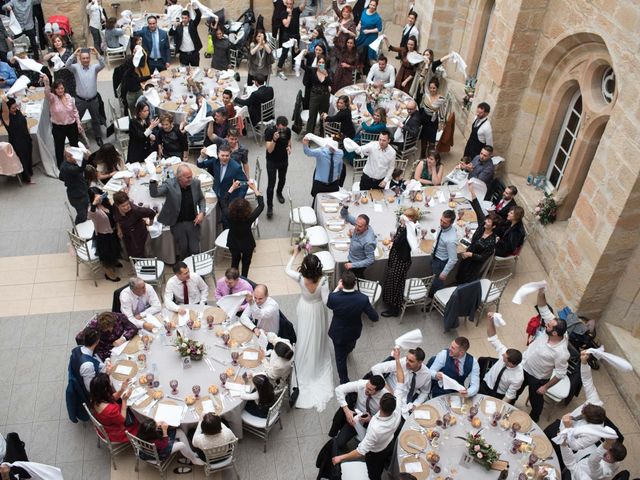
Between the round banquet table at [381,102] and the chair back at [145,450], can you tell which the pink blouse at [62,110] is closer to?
the round banquet table at [381,102]

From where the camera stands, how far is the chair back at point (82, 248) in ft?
29.1

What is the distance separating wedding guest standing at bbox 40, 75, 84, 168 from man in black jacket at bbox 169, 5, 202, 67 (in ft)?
11.5

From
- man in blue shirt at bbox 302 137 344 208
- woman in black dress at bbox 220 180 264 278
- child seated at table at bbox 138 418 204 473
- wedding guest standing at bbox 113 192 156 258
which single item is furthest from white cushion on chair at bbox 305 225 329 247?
child seated at table at bbox 138 418 204 473

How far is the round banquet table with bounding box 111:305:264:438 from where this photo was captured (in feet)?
22.0

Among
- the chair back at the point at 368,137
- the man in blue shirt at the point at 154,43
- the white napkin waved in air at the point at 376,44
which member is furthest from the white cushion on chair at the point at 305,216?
the white napkin waved in air at the point at 376,44

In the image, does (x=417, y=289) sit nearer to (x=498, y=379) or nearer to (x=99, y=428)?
(x=498, y=379)

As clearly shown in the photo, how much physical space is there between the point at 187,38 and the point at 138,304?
27.4 ft

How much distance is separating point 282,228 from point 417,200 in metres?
2.38

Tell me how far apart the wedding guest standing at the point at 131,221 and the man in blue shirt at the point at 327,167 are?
2.74 m

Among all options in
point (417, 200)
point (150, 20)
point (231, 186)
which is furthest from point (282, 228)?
point (150, 20)

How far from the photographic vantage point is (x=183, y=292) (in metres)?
7.97

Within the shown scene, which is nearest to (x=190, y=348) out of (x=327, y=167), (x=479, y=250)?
(x=327, y=167)

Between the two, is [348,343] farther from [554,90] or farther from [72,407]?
[554,90]

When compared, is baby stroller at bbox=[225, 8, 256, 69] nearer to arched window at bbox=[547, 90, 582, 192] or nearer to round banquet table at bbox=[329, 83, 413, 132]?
round banquet table at bbox=[329, 83, 413, 132]
